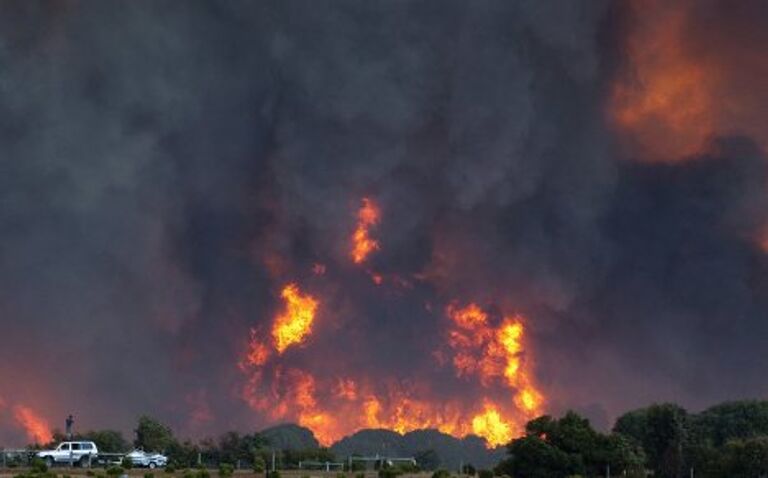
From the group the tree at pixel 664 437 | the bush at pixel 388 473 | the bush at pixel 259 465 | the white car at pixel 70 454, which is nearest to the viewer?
the bush at pixel 388 473

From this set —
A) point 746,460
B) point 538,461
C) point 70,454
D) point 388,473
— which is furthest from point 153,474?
point 746,460

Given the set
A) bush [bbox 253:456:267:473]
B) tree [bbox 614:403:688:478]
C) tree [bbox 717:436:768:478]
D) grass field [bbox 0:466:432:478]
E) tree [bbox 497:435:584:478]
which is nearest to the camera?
grass field [bbox 0:466:432:478]

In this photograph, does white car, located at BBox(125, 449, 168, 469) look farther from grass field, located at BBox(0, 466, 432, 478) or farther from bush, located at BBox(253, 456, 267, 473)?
bush, located at BBox(253, 456, 267, 473)

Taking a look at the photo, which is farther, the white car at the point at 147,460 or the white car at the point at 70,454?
the white car at the point at 147,460

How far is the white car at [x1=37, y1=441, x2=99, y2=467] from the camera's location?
404ft

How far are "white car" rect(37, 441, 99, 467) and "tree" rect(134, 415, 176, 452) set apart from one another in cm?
2776

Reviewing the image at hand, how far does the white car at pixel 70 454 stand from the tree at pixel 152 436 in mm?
27758

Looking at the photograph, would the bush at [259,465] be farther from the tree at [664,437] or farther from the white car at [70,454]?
the tree at [664,437]

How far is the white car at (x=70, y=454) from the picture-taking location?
4845 inches

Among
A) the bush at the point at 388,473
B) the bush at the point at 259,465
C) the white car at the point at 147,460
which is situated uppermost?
the white car at the point at 147,460

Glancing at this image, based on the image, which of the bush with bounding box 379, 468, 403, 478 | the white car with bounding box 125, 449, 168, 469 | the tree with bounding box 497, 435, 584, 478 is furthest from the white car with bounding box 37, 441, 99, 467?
the tree with bounding box 497, 435, 584, 478

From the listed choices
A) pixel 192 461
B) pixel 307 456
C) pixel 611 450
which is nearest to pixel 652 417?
pixel 611 450

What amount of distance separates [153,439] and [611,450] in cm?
7505

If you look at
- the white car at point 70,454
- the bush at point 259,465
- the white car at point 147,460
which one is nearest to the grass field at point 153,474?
the bush at point 259,465
